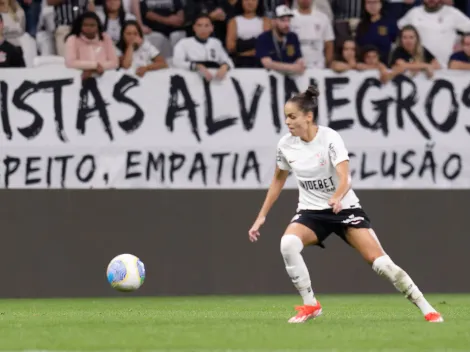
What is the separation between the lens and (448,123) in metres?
16.0

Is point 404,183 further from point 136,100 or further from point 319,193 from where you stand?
point 319,193

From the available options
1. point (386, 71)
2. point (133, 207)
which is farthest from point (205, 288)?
point (386, 71)

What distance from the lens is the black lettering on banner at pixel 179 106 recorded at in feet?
50.9

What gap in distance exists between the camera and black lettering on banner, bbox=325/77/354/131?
51.9ft

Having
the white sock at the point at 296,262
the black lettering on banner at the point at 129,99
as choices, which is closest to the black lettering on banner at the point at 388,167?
the black lettering on banner at the point at 129,99

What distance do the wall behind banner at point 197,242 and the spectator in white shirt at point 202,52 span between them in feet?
5.33

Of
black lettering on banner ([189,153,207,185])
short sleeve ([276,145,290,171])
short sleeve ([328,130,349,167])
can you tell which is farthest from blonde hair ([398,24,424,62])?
short sleeve ([328,130,349,167])

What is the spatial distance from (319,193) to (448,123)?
6687 mm

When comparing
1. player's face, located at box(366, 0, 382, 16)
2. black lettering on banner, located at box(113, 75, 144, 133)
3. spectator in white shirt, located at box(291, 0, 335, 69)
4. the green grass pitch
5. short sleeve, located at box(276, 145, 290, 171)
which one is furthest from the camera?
player's face, located at box(366, 0, 382, 16)

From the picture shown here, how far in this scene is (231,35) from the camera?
1605 cm

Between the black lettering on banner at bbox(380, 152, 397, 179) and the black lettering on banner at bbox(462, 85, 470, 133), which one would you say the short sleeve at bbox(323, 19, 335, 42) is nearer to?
the black lettering on banner at bbox(380, 152, 397, 179)

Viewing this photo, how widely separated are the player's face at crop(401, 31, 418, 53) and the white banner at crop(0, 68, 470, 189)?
17.9 inches

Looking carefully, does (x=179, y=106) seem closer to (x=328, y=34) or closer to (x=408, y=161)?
(x=328, y=34)

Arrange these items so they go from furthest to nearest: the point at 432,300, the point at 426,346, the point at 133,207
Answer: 1. the point at 133,207
2. the point at 432,300
3. the point at 426,346
